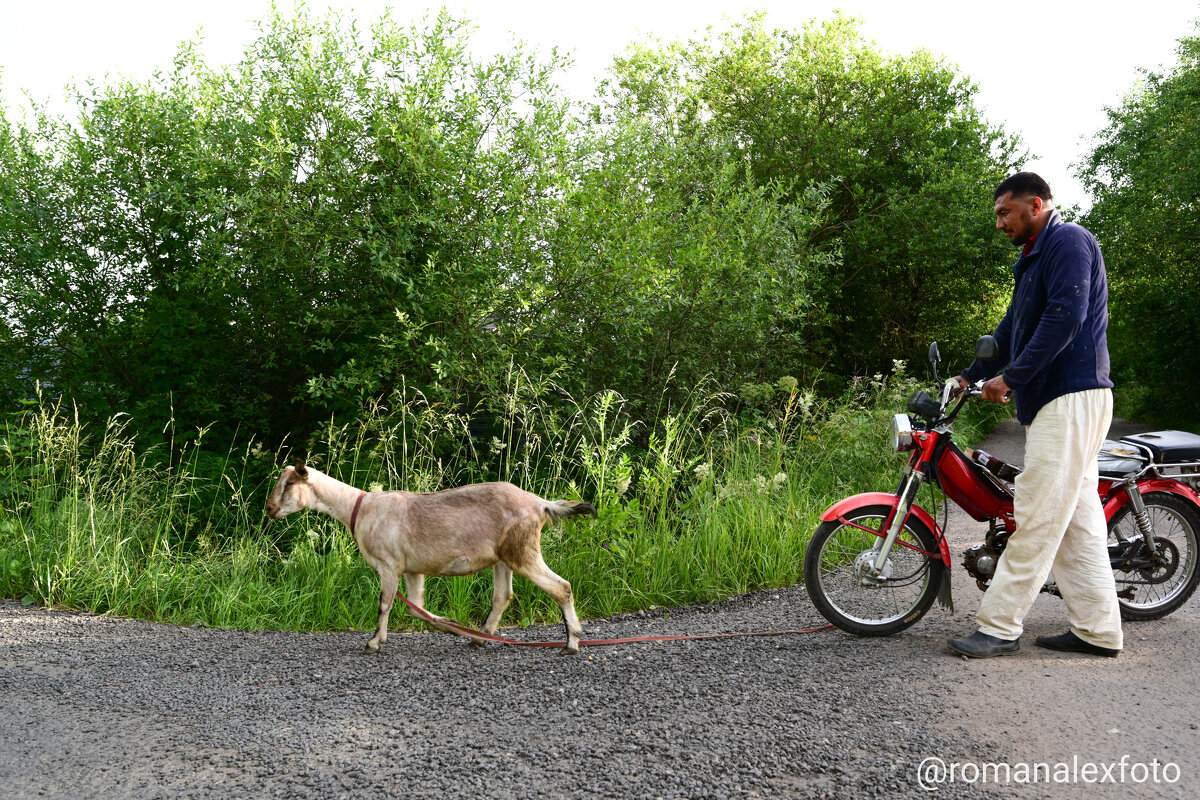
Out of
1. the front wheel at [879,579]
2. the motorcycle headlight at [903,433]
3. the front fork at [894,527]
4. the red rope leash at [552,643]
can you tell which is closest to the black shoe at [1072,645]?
the front wheel at [879,579]

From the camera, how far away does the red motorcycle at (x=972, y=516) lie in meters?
5.01

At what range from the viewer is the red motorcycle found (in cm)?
501

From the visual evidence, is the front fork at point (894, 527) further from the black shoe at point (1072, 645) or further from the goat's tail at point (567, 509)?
the goat's tail at point (567, 509)

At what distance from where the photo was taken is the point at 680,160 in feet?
41.8

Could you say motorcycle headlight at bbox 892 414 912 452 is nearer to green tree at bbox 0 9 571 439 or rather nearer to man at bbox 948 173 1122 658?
man at bbox 948 173 1122 658

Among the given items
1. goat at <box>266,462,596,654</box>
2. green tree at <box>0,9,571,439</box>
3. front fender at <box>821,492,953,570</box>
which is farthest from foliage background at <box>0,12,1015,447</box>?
front fender at <box>821,492,953,570</box>

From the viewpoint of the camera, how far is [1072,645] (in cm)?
479

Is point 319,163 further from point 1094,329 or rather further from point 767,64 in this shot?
point 767,64

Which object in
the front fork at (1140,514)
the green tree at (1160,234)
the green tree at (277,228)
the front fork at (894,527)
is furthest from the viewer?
the green tree at (1160,234)

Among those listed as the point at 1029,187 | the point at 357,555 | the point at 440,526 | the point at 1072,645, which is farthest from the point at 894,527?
the point at 357,555

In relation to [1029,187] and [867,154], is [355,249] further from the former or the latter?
[867,154]

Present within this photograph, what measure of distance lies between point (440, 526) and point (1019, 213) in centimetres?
384

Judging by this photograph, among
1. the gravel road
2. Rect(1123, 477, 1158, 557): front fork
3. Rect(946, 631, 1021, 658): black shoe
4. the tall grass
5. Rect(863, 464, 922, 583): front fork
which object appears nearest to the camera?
the gravel road

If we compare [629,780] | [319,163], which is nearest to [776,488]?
[629,780]
